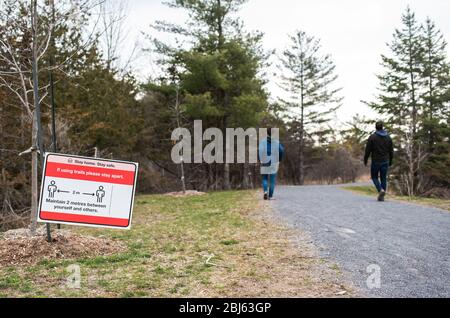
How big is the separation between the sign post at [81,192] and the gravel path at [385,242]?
9.38 ft

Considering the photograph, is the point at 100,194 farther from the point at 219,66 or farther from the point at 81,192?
the point at 219,66

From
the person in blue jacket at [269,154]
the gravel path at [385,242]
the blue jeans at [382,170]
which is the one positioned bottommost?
the gravel path at [385,242]

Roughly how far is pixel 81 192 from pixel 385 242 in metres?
4.24

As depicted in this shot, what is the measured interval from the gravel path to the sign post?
2.86 metres

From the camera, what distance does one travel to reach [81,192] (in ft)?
16.4

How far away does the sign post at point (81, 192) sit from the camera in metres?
4.95

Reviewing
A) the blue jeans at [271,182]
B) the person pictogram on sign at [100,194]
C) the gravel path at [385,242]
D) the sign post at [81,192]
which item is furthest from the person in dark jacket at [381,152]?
the person pictogram on sign at [100,194]

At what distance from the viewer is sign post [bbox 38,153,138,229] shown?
16.3 ft

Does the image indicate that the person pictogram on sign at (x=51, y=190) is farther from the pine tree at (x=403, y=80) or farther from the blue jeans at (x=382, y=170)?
the pine tree at (x=403, y=80)

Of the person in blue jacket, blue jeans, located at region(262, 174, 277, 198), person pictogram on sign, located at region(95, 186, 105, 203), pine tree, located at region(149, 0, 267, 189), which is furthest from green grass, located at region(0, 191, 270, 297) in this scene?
pine tree, located at region(149, 0, 267, 189)

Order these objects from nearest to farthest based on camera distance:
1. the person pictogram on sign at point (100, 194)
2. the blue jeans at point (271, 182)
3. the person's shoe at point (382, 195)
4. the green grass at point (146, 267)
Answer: the green grass at point (146, 267)
the person pictogram on sign at point (100, 194)
the person's shoe at point (382, 195)
the blue jeans at point (271, 182)

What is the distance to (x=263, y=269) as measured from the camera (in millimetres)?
4656

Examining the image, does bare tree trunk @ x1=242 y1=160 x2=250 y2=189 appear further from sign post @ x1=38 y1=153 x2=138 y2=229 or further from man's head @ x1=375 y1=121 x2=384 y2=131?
sign post @ x1=38 y1=153 x2=138 y2=229
